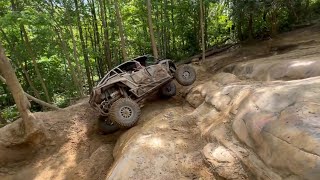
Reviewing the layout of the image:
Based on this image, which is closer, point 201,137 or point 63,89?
point 201,137

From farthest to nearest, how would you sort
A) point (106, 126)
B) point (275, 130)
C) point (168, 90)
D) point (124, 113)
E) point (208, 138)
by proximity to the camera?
point (168, 90)
point (106, 126)
point (124, 113)
point (208, 138)
point (275, 130)

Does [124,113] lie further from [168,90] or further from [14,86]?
[14,86]

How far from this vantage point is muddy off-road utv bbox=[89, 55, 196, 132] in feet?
25.1

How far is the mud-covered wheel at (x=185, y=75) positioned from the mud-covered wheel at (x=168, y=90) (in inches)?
11.9

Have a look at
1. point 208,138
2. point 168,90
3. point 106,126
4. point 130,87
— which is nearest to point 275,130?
point 208,138

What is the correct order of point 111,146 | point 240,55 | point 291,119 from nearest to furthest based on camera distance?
1. point 291,119
2. point 111,146
3. point 240,55

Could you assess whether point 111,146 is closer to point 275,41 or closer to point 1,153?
point 1,153

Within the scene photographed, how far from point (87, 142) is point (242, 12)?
901 cm

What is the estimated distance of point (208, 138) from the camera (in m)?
5.61

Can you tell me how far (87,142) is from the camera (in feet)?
28.4

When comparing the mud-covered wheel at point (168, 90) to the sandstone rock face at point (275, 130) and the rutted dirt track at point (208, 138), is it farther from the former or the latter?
the sandstone rock face at point (275, 130)

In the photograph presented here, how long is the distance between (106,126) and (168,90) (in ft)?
8.29

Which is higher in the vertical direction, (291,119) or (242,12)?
(242,12)

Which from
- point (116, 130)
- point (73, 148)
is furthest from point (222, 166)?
point (73, 148)
